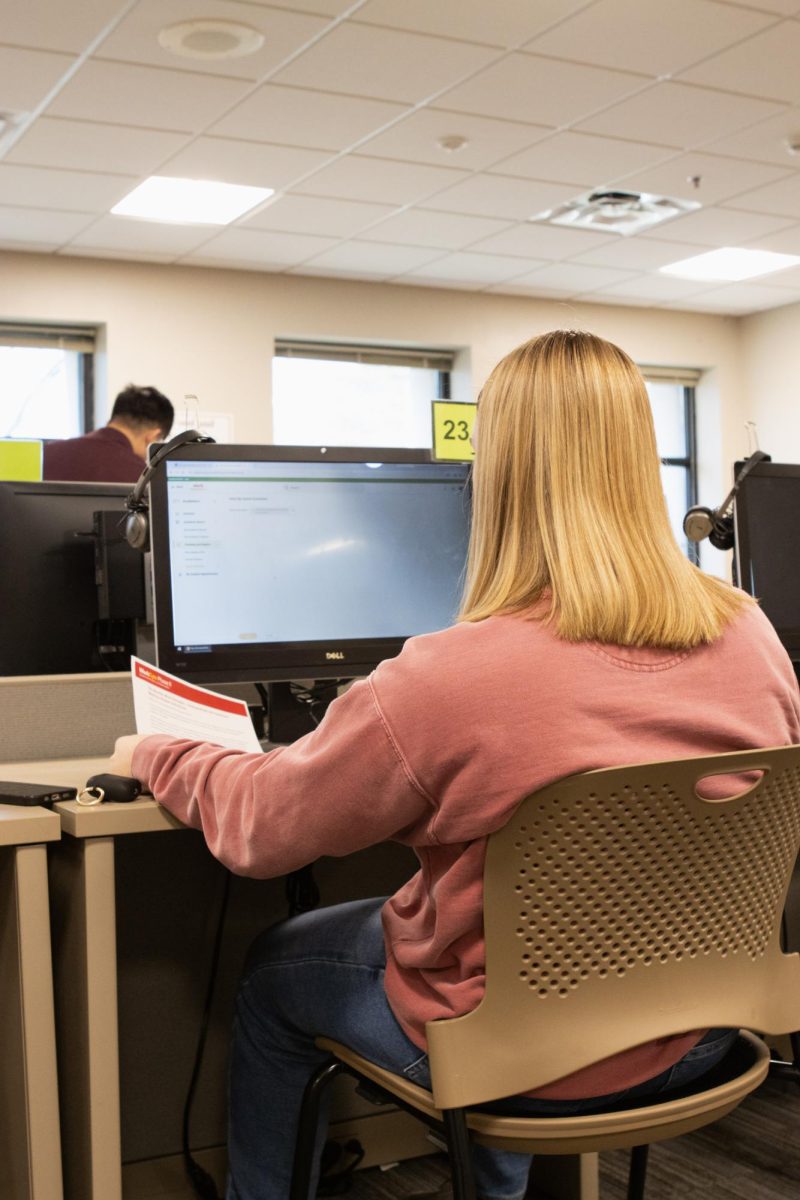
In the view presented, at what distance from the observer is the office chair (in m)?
1.12

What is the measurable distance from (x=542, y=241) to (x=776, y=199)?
1.13 meters

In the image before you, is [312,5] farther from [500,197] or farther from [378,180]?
[500,197]

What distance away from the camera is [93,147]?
4910 mm

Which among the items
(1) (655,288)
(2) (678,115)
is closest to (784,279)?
(1) (655,288)

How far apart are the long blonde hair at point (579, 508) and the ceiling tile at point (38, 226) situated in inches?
196

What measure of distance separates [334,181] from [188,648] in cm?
402

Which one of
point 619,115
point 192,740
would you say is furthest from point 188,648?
point 619,115

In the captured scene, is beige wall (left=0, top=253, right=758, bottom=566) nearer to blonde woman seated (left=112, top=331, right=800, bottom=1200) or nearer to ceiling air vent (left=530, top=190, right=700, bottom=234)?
ceiling air vent (left=530, top=190, right=700, bottom=234)

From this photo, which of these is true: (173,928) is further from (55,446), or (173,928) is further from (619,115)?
(619,115)

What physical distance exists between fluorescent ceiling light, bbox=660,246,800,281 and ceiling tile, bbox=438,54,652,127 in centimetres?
230

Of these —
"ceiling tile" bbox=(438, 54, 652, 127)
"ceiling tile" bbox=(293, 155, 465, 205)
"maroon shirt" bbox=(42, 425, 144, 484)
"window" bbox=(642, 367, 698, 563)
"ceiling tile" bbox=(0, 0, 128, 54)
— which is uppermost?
"ceiling tile" bbox=(0, 0, 128, 54)

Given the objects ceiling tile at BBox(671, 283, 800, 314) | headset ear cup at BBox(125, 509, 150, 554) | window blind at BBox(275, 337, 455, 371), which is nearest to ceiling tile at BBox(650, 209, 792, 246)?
ceiling tile at BBox(671, 283, 800, 314)

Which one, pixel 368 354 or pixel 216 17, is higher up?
pixel 216 17

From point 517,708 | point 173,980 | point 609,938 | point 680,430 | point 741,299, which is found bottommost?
point 173,980
